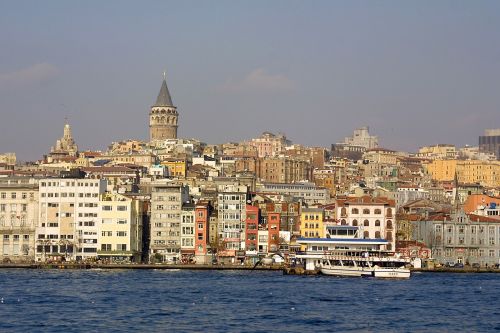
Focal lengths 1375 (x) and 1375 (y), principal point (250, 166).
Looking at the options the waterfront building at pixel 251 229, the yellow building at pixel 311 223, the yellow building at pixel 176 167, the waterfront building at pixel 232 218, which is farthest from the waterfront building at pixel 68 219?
the yellow building at pixel 176 167

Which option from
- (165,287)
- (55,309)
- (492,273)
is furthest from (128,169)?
(55,309)

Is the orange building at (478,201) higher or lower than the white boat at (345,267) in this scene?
higher

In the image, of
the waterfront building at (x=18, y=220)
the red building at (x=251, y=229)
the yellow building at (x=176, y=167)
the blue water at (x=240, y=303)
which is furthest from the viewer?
the yellow building at (x=176, y=167)

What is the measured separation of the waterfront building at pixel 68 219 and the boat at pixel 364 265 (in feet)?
61.8

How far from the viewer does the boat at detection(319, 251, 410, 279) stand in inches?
3002

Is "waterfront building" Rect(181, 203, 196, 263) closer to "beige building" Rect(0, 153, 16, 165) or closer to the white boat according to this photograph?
the white boat

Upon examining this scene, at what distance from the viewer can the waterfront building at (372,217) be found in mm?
91750

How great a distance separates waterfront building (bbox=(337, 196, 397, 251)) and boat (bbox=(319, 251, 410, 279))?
1106 centimetres

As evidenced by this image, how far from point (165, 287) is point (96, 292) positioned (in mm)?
4858

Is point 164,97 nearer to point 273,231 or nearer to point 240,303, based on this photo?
point 273,231

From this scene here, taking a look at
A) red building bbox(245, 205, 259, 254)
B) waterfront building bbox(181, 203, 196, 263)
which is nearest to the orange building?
red building bbox(245, 205, 259, 254)

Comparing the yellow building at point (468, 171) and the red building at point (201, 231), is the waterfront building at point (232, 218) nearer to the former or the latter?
the red building at point (201, 231)

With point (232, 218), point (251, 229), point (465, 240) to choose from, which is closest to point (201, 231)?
point (232, 218)

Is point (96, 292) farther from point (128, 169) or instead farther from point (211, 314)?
point (128, 169)
